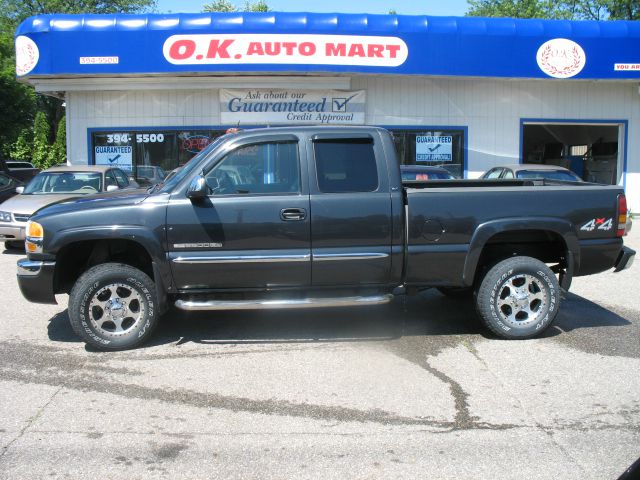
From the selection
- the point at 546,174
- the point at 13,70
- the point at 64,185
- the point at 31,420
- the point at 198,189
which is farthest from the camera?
the point at 13,70

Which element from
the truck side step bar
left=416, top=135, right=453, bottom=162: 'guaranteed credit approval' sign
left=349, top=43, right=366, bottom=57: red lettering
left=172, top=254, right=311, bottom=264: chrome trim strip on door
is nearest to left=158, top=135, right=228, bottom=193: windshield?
left=172, top=254, right=311, bottom=264: chrome trim strip on door

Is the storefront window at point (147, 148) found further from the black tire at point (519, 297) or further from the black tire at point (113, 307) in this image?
the black tire at point (519, 297)

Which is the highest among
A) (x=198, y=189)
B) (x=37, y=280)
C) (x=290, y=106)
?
(x=290, y=106)

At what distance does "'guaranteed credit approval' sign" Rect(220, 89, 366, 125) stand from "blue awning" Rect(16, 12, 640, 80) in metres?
1.20

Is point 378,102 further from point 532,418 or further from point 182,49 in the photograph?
point 532,418

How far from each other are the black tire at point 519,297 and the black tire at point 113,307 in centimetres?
318

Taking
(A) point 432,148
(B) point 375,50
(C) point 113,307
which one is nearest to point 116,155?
(B) point 375,50

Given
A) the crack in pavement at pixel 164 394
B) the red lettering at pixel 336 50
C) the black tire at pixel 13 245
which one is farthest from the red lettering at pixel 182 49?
the crack in pavement at pixel 164 394

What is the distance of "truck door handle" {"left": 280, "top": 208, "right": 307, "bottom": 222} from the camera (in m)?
5.69

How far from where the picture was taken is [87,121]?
53.8 feet

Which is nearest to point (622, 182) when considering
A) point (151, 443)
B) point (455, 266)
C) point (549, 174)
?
point (549, 174)

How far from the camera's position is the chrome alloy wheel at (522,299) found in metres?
6.10

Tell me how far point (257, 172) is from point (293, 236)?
27.7 inches

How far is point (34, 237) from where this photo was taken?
575 centimetres
